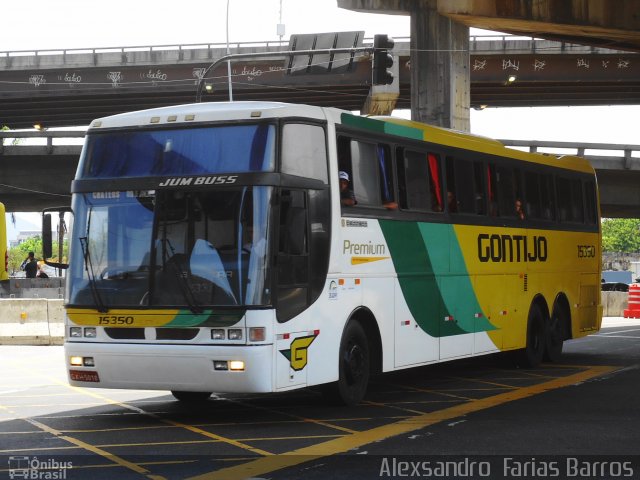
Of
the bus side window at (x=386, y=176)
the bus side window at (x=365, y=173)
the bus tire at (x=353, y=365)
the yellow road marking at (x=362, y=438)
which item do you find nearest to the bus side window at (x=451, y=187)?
the bus side window at (x=386, y=176)

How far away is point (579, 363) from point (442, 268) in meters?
4.95

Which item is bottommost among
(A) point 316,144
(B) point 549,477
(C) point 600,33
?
(B) point 549,477

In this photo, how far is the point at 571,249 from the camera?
20.3 metres

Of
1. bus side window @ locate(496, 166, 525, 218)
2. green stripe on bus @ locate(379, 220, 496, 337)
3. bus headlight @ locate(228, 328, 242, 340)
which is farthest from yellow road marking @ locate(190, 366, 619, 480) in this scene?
bus side window @ locate(496, 166, 525, 218)

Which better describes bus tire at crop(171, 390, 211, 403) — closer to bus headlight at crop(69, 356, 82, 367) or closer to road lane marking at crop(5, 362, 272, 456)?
road lane marking at crop(5, 362, 272, 456)

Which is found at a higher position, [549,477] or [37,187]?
[37,187]

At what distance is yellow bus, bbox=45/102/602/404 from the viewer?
11.7 metres

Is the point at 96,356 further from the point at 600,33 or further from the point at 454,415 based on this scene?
the point at 600,33

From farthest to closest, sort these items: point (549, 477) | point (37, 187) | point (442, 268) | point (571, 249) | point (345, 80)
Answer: point (345, 80) → point (37, 187) → point (571, 249) → point (442, 268) → point (549, 477)

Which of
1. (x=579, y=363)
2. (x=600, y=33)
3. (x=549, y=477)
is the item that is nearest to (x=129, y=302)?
(x=549, y=477)

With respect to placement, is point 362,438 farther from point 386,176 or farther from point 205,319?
point 386,176

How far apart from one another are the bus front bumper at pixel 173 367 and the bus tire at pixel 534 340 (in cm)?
786

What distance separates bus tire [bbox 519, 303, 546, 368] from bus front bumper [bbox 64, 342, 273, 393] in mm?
7857

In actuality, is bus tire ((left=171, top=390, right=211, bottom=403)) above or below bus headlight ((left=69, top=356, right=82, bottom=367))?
below
